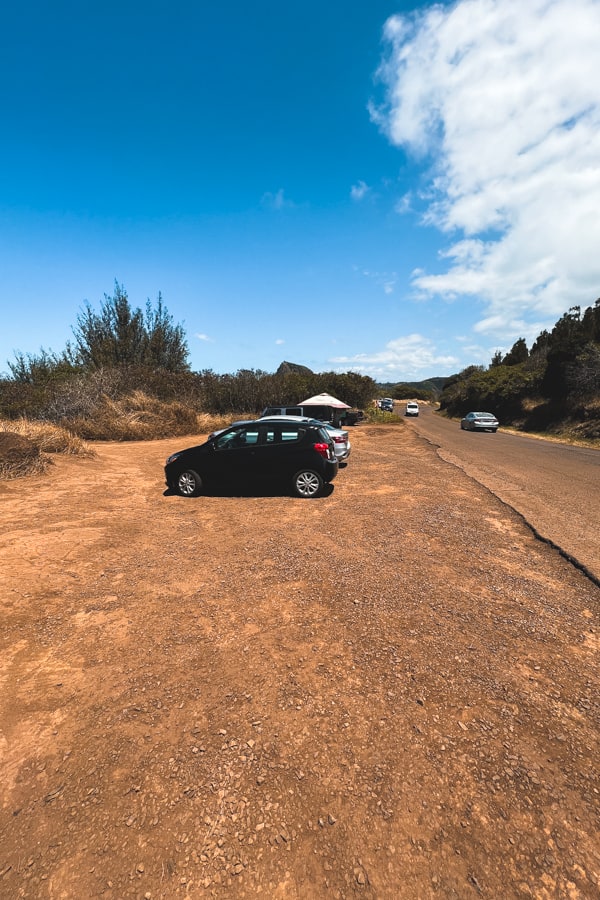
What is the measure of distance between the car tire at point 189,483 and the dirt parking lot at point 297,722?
270 cm

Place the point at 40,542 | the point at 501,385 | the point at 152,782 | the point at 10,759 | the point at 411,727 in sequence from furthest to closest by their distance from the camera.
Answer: the point at 501,385 < the point at 40,542 < the point at 411,727 < the point at 10,759 < the point at 152,782

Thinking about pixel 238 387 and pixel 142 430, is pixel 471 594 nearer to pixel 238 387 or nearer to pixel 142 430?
pixel 142 430

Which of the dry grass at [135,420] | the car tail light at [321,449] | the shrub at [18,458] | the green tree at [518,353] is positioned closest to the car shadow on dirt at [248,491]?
the car tail light at [321,449]

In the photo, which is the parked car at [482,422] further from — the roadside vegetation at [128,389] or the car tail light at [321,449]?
the car tail light at [321,449]

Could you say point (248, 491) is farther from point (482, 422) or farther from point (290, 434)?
point (482, 422)

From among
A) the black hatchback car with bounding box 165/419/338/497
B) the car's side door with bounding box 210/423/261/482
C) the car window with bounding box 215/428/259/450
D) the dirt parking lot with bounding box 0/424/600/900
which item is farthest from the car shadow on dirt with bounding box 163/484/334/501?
the dirt parking lot with bounding box 0/424/600/900

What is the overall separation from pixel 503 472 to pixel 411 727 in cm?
1032

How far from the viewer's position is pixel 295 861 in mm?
1831

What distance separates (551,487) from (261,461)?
729 centimetres

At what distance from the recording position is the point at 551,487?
367 inches

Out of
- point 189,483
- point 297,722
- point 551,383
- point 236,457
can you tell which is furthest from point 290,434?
point 551,383

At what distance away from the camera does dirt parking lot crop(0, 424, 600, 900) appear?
1829 millimetres

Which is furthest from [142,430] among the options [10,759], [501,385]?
[501,385]

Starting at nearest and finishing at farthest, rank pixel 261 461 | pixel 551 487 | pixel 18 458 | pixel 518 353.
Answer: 1. pixel 261 461
2. pixel 551 487
3. pixel 18 458
4. pixel 518 353
